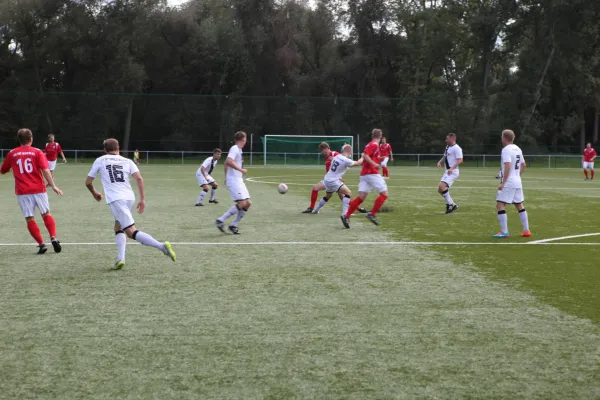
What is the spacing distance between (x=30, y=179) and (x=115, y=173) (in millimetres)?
1884

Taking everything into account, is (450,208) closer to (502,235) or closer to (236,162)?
(502,235)

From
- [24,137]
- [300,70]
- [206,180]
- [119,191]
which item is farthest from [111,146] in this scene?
[300,70]

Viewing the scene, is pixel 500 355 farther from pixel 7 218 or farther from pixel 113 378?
pixel 7 218

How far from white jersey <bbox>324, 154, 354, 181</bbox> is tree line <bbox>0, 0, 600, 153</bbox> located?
34181mm

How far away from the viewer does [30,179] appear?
9539 millimetres

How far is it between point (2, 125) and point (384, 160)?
96.9ft

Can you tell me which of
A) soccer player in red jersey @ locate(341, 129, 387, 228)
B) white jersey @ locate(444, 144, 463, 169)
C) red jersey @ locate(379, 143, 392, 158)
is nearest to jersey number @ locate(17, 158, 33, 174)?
soccer player in red jersey @ locate(341, 129, 387, 228)

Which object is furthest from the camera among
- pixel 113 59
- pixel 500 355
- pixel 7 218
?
pixel 113 59

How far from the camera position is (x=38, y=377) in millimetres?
4344

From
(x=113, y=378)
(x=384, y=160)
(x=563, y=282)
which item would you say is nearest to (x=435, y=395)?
(x=113, y=378)

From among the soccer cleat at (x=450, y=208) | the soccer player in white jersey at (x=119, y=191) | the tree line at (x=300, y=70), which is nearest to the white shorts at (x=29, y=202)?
the soccer player in white jersey at (x=119, y=191)

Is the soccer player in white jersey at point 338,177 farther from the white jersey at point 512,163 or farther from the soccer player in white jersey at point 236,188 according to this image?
the white jersey at point 512,163

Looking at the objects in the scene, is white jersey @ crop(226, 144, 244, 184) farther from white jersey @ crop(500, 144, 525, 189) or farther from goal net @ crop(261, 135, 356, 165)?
goal net @ crop(261, 135, 356, 165)

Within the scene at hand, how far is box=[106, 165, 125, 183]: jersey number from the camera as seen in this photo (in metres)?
8.39
